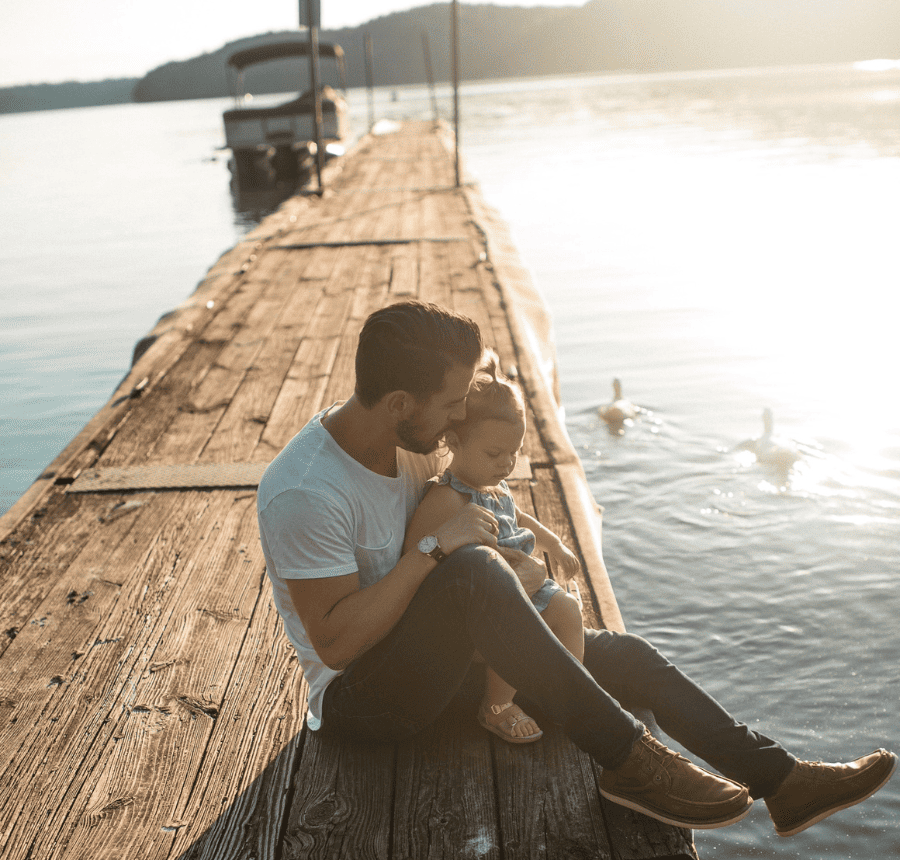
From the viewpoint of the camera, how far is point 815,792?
2338 mm

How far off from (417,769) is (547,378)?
12.6ft

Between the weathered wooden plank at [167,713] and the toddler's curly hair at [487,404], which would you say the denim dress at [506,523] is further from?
the weathered wooden plank at [167,713]

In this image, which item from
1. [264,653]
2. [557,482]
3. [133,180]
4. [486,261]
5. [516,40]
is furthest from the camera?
[516,40]

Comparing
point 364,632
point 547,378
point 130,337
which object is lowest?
point 130,337

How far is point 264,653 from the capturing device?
3.05m

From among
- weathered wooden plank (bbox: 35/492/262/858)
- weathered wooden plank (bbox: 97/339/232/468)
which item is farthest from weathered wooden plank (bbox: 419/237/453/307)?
weathered wooden plank (bbox: 35/492/262/858)

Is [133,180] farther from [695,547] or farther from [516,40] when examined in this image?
[516,40]

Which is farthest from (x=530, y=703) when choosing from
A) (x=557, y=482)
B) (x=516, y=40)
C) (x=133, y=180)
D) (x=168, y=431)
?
(x=516, y=40)

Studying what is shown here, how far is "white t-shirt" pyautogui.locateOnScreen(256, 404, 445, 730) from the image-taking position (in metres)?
2.17

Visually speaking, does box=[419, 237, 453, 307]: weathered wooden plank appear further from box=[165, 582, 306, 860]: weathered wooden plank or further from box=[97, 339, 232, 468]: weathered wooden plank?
box=[165, 582, 306, 860]: weathered wooden plank

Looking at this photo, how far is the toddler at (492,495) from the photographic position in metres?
2.45

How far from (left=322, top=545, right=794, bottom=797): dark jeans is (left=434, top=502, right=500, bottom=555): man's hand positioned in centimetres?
3

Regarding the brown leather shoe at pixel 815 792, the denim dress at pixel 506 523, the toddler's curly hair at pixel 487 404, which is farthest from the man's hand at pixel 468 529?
the brown leather shoe at pixel 815 792

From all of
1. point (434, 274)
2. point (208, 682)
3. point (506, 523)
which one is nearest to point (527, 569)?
point (506, 523)
